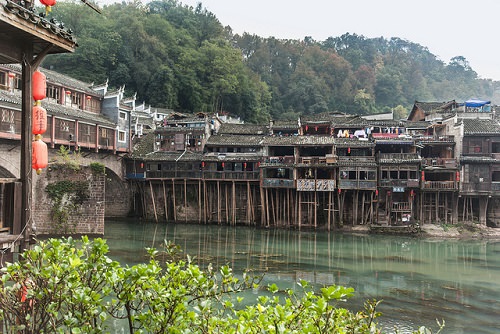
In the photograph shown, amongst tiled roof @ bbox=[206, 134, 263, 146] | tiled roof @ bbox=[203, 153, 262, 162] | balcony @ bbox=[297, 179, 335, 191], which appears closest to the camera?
balcony @ bbox=[297, 179, 335, 191]

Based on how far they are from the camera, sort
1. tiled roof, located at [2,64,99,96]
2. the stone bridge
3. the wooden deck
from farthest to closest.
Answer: the wooden deck
tiled roof, located at [2,64,99,96]
the stone bridge

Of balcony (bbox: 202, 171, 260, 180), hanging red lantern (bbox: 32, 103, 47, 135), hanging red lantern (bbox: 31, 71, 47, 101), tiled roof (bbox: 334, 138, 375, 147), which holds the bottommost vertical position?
balcony (bbox: 202, 171, 260, 180)

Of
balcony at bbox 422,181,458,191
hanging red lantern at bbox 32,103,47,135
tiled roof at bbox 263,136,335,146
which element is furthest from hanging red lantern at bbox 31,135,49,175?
balcony at bbox 422,181,458,191

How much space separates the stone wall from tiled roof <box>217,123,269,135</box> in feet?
60.2

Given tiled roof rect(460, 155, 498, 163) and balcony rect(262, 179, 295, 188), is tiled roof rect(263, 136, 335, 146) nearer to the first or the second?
balcony rect(262, 179, 295, 188)

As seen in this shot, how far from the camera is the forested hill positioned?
58219 millimetres

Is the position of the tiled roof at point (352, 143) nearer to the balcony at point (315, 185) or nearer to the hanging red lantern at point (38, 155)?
the balcony at point (315, 185)

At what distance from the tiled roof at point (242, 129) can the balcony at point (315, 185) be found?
30.3 feet

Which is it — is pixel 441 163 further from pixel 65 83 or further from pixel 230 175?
pixel 65 83

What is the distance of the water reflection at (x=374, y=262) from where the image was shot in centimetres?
1644

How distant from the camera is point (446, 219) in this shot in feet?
118

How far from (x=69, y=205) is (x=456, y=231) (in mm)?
31839

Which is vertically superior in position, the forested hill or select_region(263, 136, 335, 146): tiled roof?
the forested hill

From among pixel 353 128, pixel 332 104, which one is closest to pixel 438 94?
pixel 332 104
